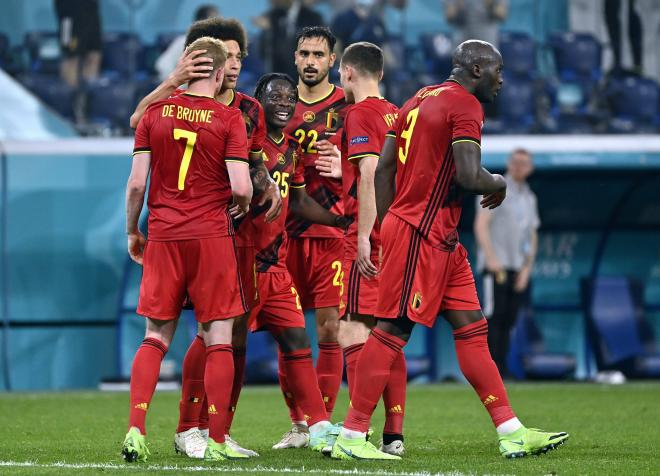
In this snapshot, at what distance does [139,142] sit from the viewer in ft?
18.1

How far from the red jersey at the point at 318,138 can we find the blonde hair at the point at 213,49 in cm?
124

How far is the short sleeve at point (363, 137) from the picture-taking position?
19.8 feet

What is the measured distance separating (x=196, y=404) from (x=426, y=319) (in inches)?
48.6

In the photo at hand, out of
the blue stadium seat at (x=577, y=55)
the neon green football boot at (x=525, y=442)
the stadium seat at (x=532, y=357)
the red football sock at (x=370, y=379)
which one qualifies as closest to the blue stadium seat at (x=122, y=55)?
the blue stadium seat at (x=577, y=55)

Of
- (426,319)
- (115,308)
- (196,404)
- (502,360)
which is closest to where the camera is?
(426,319)

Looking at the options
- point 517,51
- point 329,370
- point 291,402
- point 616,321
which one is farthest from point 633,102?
point 291,402

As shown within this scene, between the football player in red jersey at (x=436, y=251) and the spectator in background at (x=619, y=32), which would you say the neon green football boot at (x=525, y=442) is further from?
the spectator in background at (x=619, y=32)

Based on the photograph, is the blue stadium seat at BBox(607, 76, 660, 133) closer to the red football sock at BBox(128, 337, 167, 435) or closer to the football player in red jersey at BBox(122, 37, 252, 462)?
the football player in red jersey at BBox(122, 37, 252, 462)

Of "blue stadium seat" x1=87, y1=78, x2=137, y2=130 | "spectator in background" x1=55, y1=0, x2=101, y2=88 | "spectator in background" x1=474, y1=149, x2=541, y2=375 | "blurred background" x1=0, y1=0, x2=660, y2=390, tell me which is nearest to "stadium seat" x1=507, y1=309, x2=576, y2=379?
"blurred background" x1=0, y1=0, x2=660, y2=390

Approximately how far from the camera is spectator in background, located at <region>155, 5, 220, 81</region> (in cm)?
1288

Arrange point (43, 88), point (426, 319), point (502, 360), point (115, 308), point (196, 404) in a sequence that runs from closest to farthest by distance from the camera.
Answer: point (426, 319) → point (196, 404) → point (502, 360) → point (115, 308) → point (43, 88)

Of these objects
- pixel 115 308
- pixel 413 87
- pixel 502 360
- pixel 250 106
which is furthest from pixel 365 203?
pixel 413 87

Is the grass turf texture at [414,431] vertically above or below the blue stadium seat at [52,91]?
below

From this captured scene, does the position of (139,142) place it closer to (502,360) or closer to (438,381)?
(502,360)
